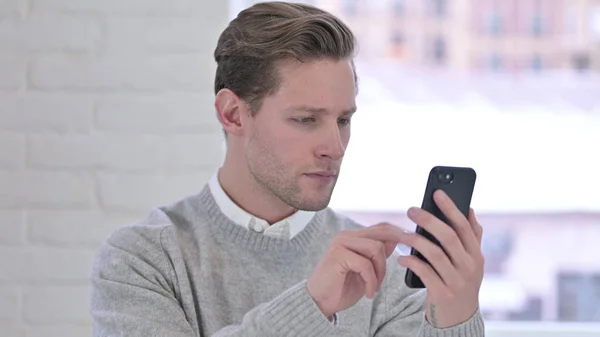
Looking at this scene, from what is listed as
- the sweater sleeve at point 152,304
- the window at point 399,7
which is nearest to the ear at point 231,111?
the sweater sleeve at point 152,304

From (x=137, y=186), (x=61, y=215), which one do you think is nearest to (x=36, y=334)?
(x=61, y=215)

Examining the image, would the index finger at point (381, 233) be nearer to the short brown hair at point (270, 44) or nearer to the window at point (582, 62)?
the short brown hair at point (270, 44)

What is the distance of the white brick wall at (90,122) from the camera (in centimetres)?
215

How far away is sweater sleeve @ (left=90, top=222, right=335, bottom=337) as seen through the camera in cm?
140

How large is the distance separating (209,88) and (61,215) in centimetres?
44

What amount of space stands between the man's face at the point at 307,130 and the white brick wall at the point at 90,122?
0.50 meters

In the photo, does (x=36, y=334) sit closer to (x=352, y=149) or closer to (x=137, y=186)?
(x=137, y=186)

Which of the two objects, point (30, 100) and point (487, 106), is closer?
point (30, 100)

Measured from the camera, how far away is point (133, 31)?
2145 mm

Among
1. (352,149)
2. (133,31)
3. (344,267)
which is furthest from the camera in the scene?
(352,149)

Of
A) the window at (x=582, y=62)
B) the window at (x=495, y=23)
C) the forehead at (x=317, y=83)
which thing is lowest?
the forehead at (x=317, y=83)

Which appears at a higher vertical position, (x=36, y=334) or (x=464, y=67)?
(x=464, y=67)

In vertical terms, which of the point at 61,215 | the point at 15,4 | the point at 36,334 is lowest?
the point at 36,334

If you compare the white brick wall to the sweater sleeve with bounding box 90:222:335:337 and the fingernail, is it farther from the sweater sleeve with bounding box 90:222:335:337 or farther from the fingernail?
the fingernail
